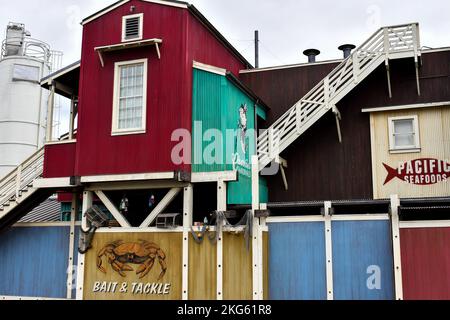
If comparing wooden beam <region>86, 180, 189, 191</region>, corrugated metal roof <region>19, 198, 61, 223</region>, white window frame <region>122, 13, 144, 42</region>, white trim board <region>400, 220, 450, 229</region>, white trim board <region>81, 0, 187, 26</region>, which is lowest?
white trim board <region>400, 220, 450, 229</region>

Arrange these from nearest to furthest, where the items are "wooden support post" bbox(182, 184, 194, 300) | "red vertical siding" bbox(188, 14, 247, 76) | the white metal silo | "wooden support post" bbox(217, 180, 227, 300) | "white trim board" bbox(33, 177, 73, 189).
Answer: "wooden support post" bbox(217, 180, 227, 300), "wooden support post" bbox(182, 184, 194, 300), "red vertical siding" bbox(188, 14, 247, 76), "white trim board" bbox(33, 177, 73, 189), the white metal silo

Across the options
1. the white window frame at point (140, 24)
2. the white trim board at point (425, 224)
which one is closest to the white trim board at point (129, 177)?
the white window frame at point (140, 24)

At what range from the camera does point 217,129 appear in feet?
50.5

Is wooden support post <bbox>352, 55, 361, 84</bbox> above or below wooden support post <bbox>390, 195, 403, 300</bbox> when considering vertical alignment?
above

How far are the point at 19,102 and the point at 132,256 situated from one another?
82.9 ft

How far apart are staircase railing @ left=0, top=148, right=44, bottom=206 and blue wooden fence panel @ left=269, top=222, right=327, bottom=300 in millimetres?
8901

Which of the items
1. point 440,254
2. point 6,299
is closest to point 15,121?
point 6,299

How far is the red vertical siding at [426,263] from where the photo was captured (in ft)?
43.1

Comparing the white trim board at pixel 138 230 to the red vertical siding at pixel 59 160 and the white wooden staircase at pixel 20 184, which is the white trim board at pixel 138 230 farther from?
the white wooden staircase at pixel 20 184

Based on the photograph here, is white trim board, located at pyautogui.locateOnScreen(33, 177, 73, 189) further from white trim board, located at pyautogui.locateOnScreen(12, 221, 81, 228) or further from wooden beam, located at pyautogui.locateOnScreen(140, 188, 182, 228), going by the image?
wooden beam, located at pyautogui.locateOnScreen(140, 188, 182, 228)

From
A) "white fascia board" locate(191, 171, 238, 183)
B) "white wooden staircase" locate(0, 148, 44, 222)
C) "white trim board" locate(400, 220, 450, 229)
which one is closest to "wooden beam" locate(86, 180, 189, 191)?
"white fascia board" locate(191, 171, 238, 183)

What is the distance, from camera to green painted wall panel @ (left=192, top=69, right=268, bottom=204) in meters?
15.4

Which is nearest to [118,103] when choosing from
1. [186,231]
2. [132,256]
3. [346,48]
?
[186,231]

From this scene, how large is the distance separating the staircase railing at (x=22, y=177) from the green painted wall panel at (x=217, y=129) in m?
6.32
